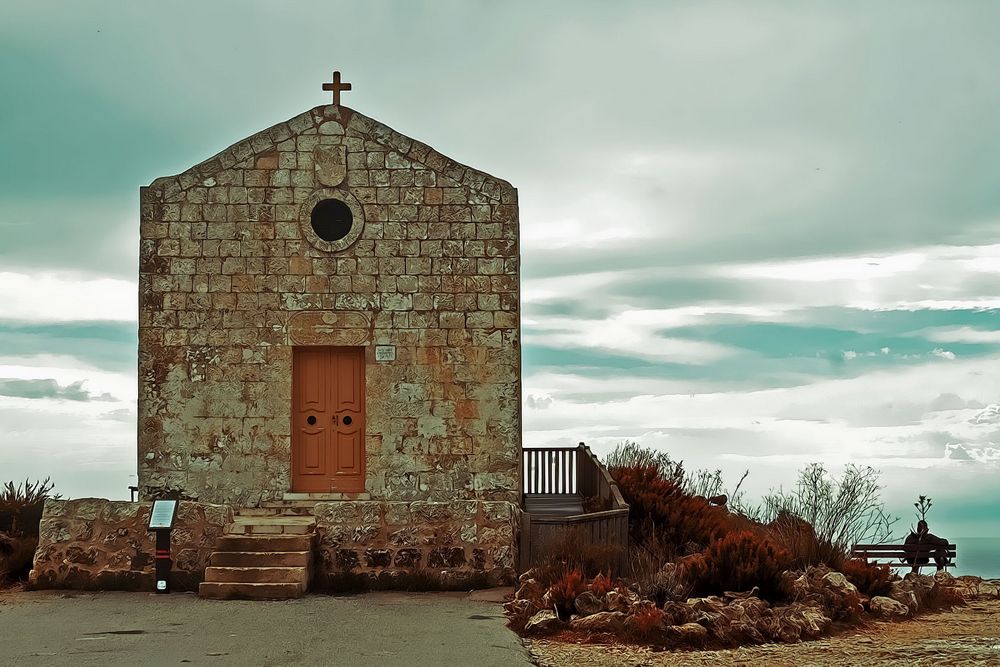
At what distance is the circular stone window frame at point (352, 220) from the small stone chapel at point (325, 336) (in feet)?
0.07

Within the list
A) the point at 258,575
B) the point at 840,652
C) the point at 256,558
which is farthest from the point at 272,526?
the point at 840,652

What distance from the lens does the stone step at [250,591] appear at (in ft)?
39.9

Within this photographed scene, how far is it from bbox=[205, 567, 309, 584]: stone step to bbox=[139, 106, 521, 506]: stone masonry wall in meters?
3.14

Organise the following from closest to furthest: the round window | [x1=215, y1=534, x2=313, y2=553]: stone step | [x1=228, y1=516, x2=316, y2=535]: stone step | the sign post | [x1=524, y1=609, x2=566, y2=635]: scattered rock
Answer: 1. [x1=524, y1=609, x2=566, y2=635]: scattered rock
2. the sign post
3. [x1=215, y1=534, x2=313, y2=553]: stone step
4. [x1=228, y1=516, x2=316, y2=535]: stone step
5. the round window

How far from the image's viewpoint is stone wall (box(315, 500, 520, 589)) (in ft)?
41.2

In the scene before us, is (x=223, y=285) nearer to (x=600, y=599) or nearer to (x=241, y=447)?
(x=241, y=447)

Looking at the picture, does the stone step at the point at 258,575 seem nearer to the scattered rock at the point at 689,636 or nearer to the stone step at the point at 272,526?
the stone step at the point at 272,526

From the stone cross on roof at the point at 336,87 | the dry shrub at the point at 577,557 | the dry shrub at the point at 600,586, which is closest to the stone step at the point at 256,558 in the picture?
the dry shrub at the point at 577,557

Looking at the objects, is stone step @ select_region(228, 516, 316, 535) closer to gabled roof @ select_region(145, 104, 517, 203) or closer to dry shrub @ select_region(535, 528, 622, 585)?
dry shrub @ select_region(535, 528, 622, 585)

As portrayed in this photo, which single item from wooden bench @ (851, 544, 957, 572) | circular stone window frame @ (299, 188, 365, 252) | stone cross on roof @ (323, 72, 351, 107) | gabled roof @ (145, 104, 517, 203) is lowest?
wooden bench @ (851, 544, 957, 572)

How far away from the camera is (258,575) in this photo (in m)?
12.4

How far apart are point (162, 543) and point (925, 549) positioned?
1260 centimetres

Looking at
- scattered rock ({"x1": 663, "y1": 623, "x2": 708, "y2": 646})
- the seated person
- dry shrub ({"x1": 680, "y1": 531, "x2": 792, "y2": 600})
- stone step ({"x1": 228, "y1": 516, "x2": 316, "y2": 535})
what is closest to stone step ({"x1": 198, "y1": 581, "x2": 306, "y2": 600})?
stone step ({"x1": 228, "y1": 516, "x2": 316, "y2": 535})

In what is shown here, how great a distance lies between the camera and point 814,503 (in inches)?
709
